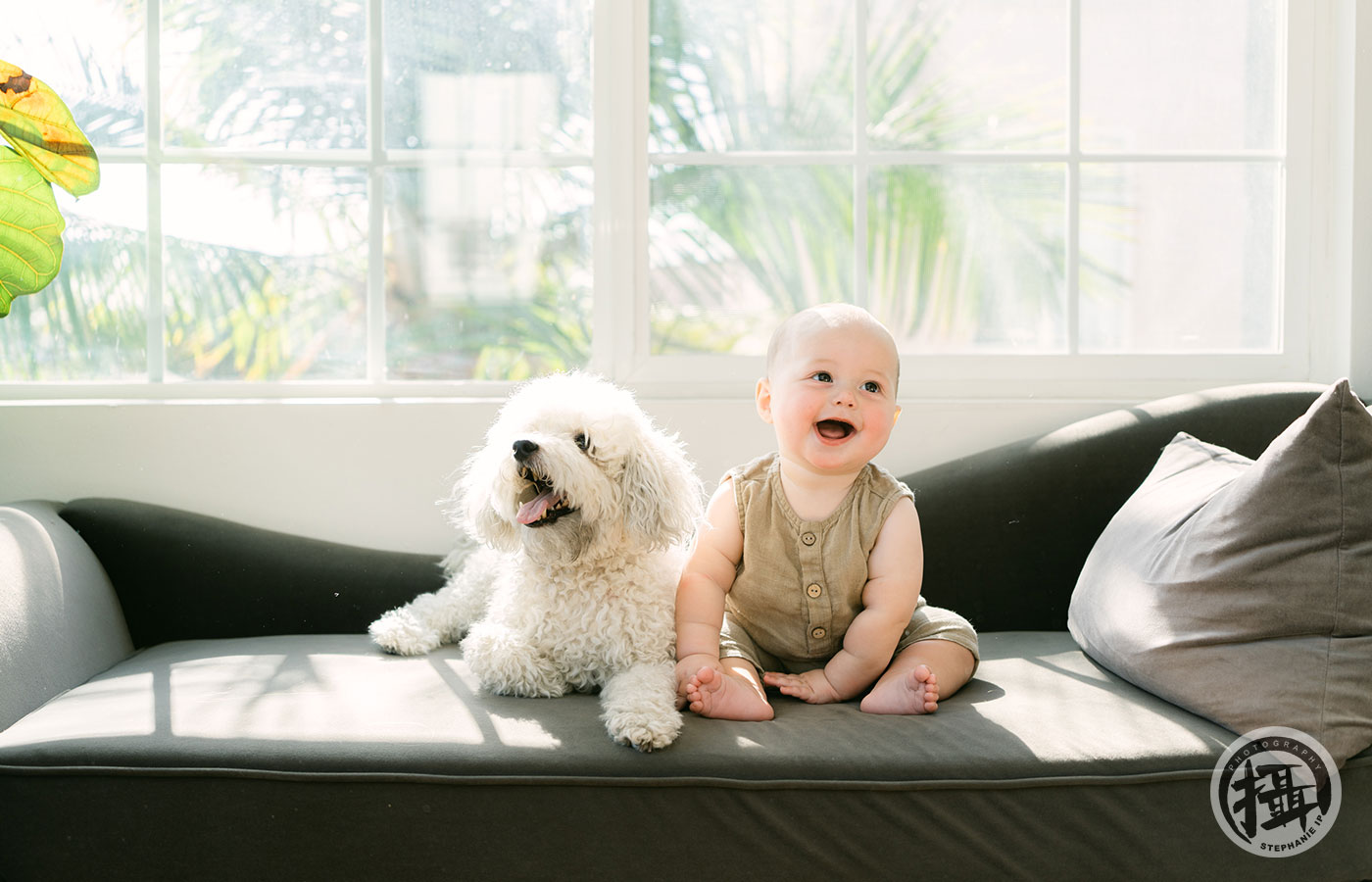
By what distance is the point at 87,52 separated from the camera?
2502 mm

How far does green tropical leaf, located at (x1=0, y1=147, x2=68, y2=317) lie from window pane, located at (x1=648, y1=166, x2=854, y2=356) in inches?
53.9

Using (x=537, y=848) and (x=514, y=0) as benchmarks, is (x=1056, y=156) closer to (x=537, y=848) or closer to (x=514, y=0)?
(x=514, y=0)

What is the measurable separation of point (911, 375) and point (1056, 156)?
702 millimetres

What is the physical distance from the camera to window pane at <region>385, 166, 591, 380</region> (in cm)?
253

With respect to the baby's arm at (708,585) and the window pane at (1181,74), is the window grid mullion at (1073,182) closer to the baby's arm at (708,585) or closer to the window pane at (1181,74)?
the window pane at (1181,74)

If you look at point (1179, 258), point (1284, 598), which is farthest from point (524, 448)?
Answer: point (1179, 258)

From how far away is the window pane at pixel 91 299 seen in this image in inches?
98.7

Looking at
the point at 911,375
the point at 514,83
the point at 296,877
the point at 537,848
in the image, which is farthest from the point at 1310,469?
the point at 514,83

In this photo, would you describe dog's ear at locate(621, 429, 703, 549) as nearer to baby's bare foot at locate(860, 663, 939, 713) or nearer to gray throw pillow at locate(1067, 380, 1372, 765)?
baby's bare foot at locate(860, 663, 939, 713)

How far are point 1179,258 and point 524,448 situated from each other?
202 cm

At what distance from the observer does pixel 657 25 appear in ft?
8.23

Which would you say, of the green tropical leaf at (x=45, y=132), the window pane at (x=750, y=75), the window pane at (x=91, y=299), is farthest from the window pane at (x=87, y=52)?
the window pane at (x=750, y=75)

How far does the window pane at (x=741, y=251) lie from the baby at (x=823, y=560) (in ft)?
2.73

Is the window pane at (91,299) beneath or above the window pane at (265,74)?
beneath
